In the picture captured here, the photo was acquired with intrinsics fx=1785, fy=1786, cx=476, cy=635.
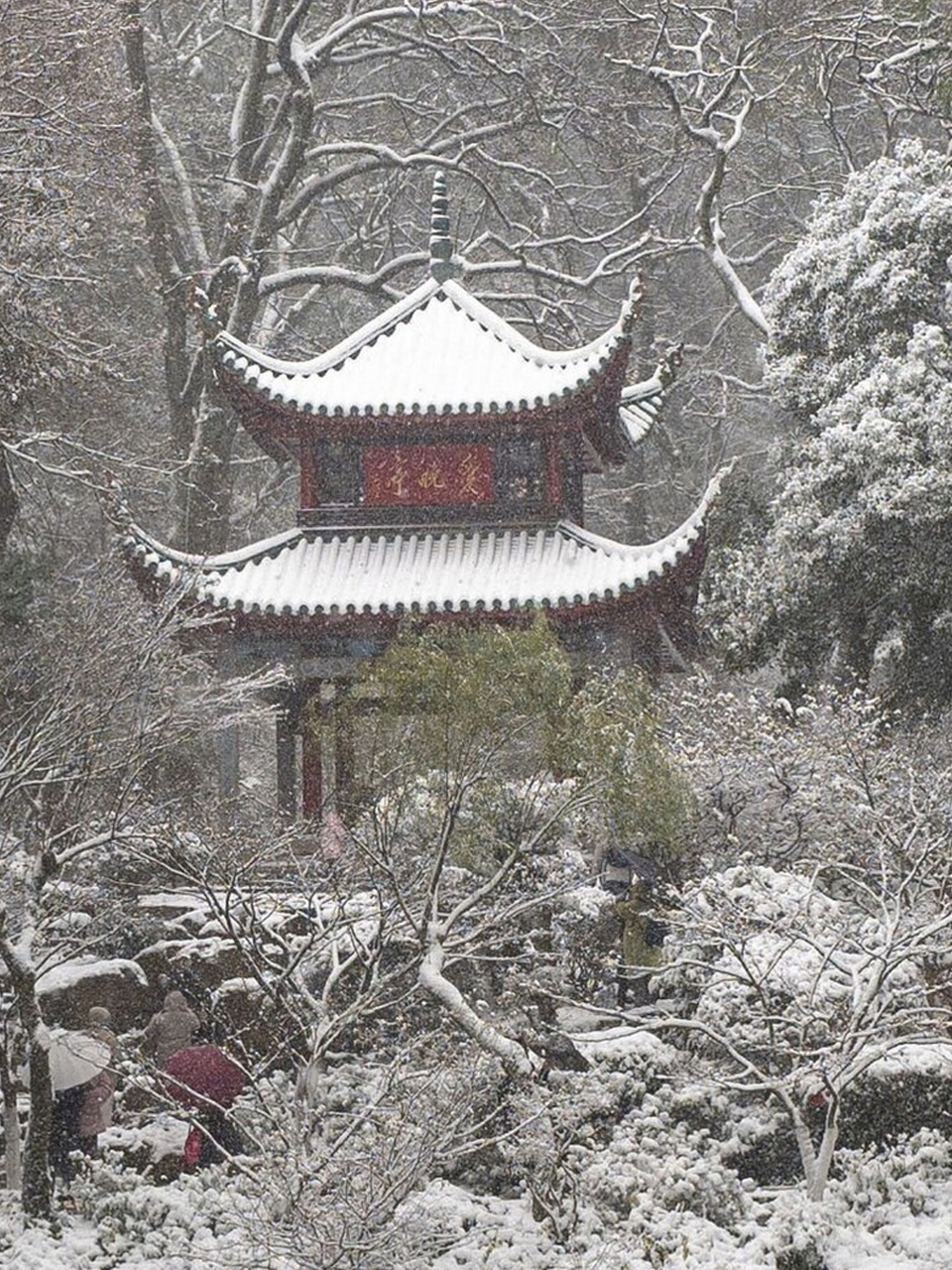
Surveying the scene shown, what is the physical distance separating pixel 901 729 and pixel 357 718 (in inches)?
182

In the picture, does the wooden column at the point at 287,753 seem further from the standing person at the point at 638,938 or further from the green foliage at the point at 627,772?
the green foliage at the point at 627,772

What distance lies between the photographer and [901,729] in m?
14.6

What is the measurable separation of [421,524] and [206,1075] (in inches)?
278

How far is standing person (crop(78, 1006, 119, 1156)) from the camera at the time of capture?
30.6ft

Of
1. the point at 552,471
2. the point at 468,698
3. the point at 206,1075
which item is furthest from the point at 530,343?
the point at 206,1075

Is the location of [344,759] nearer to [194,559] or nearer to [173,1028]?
[194,559]

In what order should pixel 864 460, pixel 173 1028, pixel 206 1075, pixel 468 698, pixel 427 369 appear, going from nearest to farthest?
pixel 206 1075 → pixel 468 698 → pixel 173 1028 → pixel 864 460 → pixel 427 369

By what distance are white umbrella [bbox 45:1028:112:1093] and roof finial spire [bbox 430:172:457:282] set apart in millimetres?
9659

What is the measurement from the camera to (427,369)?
15641 millimetres

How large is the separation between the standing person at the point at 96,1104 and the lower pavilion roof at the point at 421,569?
15.9ft

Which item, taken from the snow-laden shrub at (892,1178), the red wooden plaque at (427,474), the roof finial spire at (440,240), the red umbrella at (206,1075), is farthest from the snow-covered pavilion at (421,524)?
the snow-laden shrub at (892,1178)

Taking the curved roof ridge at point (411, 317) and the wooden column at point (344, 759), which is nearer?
the wooden column at point (344, 759)

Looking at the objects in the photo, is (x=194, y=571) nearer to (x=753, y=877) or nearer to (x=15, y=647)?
(x=15, y=647)

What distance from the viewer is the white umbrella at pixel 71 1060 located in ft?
29.7
